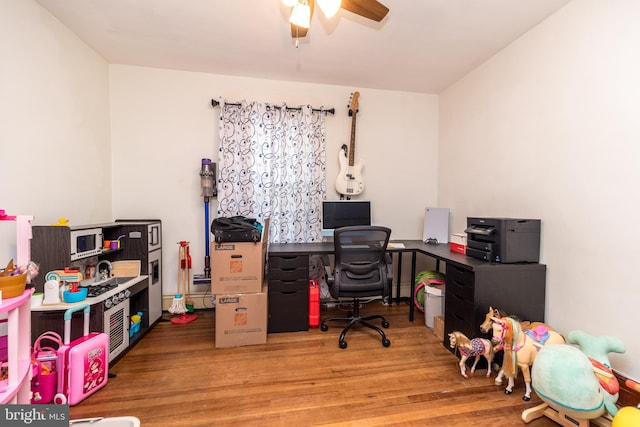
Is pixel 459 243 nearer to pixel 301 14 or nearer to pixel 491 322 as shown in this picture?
pixel 491 322

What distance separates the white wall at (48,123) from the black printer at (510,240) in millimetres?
3351

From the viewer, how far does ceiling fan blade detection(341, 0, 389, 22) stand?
1.54 meters

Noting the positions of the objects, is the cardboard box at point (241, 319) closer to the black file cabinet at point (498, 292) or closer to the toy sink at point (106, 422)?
the toy sink at point (106, 422)

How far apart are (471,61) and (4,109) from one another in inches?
147

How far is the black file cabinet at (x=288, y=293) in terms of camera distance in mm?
2516

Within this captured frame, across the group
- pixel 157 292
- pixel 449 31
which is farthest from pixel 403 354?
pixel 449 31

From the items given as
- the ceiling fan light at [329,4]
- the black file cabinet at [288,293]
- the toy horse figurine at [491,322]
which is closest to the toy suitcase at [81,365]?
the black file cabinet at [288,293]

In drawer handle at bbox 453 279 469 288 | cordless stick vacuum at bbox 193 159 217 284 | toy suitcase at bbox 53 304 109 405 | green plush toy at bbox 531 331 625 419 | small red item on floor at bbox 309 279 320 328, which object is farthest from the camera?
cordless stick vacuum at bbox 193 159 217 284

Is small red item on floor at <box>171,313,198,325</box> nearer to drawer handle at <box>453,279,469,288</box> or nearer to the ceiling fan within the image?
drawer handle at <box>453,279,469,288</box>

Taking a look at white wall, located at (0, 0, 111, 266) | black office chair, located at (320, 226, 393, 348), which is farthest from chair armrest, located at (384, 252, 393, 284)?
white wall, located at (0, 0, 111, 266)

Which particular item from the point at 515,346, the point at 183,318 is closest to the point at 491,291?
the point at 515,346

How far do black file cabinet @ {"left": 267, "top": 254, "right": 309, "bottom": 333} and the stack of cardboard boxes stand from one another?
178mm

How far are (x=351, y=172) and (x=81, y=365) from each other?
2.74 m

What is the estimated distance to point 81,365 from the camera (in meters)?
1.60
